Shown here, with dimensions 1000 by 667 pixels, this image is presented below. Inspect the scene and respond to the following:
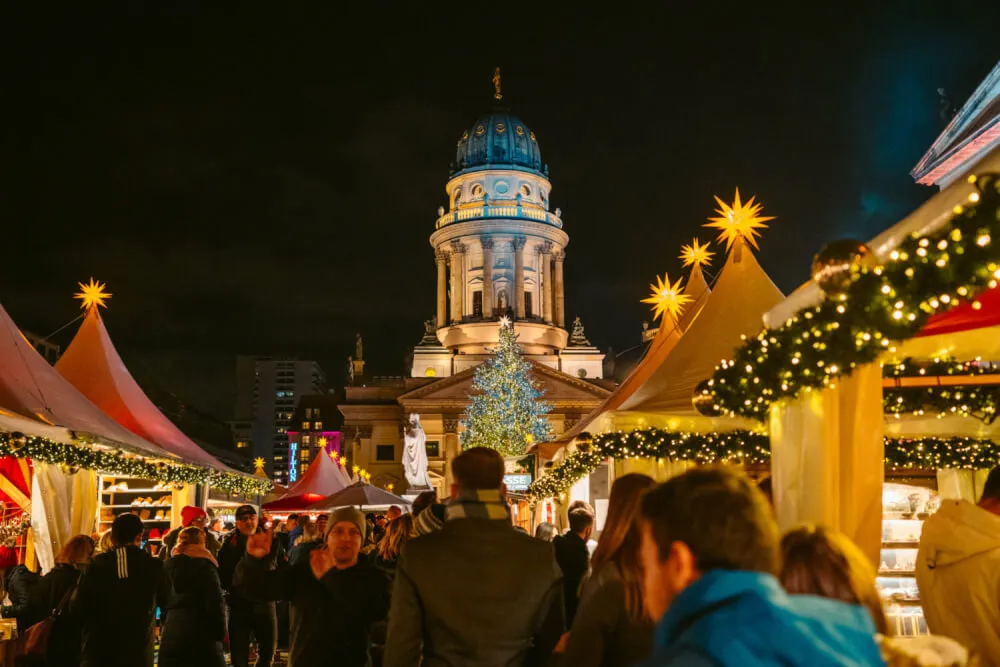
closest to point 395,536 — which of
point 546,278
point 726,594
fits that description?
point 726,594

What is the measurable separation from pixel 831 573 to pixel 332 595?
3.20m

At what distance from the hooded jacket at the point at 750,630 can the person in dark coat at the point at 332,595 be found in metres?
3.57

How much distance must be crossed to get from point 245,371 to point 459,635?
17057cm

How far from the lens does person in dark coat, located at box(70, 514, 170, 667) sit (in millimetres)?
6512

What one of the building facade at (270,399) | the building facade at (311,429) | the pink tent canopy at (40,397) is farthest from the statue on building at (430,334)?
the building facade at (270,399)

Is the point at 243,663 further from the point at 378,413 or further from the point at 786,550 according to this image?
the point at 378,413

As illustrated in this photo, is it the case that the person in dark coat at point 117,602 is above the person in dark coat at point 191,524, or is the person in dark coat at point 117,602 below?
below

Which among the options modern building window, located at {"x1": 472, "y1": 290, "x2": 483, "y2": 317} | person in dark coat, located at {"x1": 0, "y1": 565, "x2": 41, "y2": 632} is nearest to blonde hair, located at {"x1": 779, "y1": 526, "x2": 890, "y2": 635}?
person in dark coat, located at {"x1": 0, "y1": 565, "x2": 41, "y2": 632}

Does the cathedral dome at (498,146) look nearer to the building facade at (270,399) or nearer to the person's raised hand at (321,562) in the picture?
the person's raised hand at (321,562)

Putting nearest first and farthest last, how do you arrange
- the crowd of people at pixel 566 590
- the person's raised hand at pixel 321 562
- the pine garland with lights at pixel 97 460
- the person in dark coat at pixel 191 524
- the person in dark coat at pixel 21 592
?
the crowd of people at pixel 566 590, the person's raised hand at pixel 321 562, the person in dark coat at pixel 21 592, the pine garland with lights at pixel 97 460, the person in dark coat at pixel 191 524

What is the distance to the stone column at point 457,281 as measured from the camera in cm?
7850

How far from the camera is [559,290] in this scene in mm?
81000

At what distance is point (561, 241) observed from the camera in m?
81.3

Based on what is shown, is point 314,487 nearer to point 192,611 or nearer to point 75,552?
point 75,552
